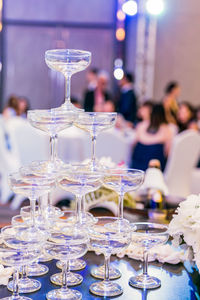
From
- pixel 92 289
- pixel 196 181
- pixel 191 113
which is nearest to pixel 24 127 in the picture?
pixel 196 181

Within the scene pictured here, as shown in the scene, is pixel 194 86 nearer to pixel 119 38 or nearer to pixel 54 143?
pixel 119 38

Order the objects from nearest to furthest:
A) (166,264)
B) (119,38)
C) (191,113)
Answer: (166,264) < (191,113) < (119,38)

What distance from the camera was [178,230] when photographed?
1722 mm

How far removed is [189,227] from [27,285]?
57 cm

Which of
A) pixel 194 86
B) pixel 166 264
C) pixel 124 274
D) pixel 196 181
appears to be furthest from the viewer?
pixel 194 86

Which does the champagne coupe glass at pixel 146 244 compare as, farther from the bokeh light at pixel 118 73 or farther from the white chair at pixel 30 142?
the bokeh light at pixel 118 73

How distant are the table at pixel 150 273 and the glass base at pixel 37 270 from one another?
2cm

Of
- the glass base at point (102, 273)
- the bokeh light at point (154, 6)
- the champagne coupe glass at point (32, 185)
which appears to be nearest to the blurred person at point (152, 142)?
the glass base at point (102, 273)

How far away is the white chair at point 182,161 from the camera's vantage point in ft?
15.1

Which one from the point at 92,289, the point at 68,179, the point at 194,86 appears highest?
the point at 194,86

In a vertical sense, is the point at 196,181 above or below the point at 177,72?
below

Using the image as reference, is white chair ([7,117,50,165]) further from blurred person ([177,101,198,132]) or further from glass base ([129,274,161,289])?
glass base ([129,274,161,289])

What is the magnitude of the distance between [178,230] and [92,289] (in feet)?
1.20

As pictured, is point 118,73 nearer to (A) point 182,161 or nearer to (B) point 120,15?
(B) point 120,15
